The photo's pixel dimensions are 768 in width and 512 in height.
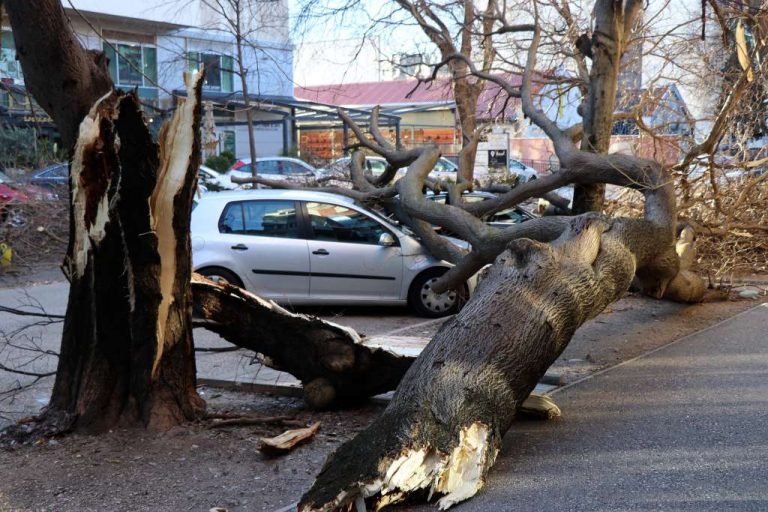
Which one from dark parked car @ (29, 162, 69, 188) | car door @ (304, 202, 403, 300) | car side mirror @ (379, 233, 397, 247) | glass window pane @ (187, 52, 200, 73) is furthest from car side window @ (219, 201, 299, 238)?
dark parked car @ (29, 162, 69, 188)

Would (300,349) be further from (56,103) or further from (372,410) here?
(56,103)

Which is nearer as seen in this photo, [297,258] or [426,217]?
[426,217]

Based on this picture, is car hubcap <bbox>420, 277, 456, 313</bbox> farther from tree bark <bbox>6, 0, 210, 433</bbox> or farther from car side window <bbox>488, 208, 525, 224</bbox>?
tree bark <bbox>6, 0, 210, 433</bbox>

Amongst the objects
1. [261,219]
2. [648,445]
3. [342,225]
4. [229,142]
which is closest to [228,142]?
[229,142]

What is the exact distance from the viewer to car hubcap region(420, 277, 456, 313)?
1098cm

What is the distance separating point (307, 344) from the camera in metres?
6.50

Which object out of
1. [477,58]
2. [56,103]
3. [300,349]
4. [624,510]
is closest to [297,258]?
[300,349]

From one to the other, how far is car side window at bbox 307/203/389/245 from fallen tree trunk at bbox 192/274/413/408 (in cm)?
454

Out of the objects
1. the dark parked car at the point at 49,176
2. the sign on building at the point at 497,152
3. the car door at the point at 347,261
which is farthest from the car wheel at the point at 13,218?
the sign on building at the point at 497,152

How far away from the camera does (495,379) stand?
17.6ft

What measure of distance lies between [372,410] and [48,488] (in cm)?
251

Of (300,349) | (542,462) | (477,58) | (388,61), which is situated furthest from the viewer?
(477,58)

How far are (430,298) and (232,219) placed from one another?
2691 millimetres

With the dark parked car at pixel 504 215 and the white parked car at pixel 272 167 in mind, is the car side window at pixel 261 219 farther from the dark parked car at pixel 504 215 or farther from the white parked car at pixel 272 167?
the white parked car at pixel 272 167
